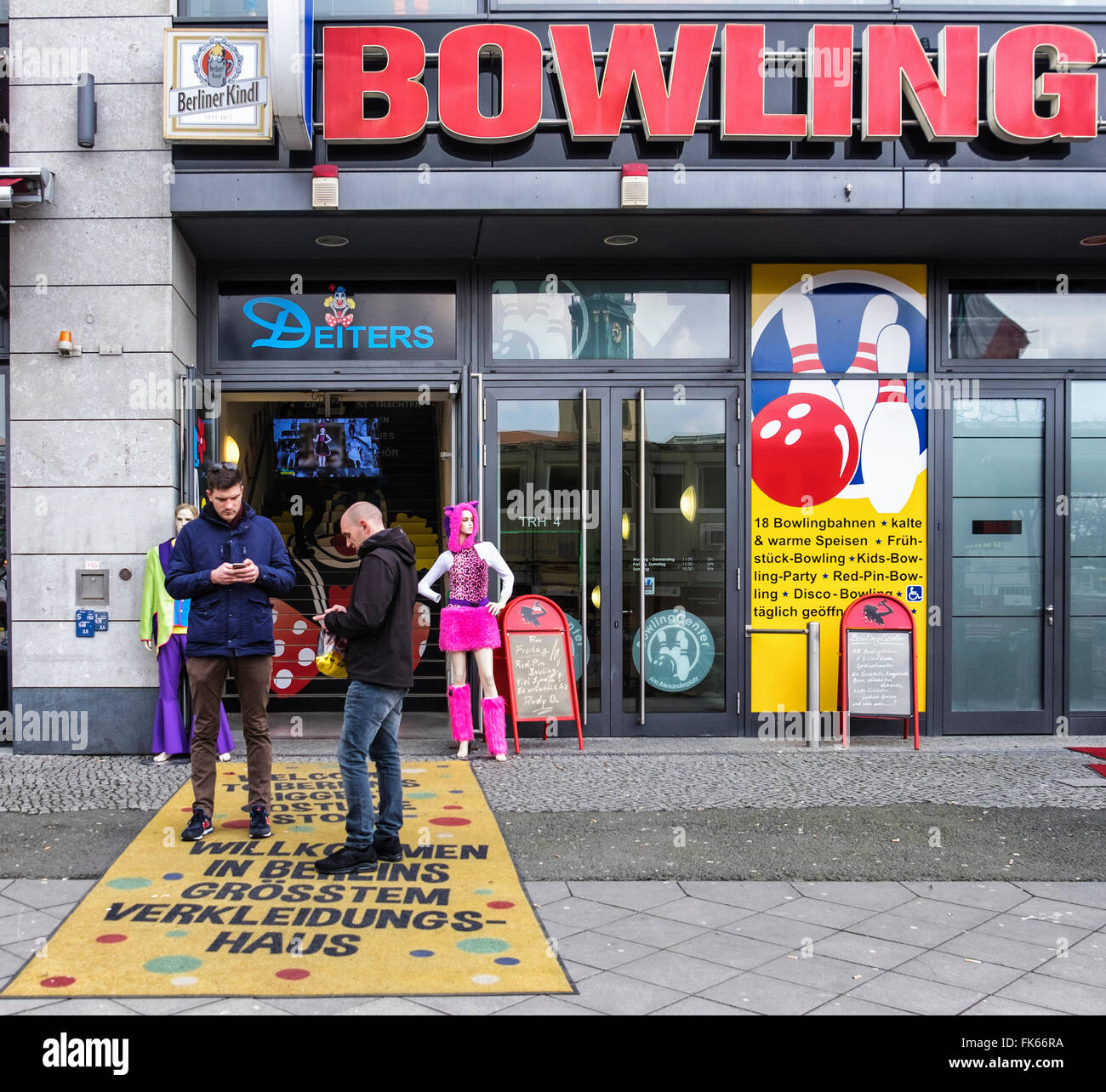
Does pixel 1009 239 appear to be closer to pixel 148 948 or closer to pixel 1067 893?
pixel 1067 893

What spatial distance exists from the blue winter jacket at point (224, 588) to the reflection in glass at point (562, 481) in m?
3.50

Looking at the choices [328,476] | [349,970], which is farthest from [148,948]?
[328,476]

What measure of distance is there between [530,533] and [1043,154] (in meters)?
4.87

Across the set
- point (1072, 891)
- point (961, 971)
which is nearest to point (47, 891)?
point (961, 971)

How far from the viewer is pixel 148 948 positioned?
439cm

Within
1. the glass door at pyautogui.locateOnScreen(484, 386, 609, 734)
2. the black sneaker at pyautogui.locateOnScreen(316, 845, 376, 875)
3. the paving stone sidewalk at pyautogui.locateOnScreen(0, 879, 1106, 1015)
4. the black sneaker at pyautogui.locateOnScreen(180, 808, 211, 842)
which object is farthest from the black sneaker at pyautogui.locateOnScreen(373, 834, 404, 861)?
the glass door at pyautogui.locateOnScreen(484, 386, 609, 734)

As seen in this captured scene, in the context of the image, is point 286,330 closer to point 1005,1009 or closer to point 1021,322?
point 1021,322

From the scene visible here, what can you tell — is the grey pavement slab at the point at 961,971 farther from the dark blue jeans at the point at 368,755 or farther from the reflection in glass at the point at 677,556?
the reflection in glass at the point at 677,556

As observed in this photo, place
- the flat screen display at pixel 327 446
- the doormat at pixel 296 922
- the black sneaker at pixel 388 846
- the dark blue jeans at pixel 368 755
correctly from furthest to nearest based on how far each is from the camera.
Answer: the flat screen display at pixel 327 446
the black sneaker at pixel 388 846
the dark blue jeans at pixel 368 755
the doormat at pixel 296 922

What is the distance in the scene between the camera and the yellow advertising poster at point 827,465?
9297 mm

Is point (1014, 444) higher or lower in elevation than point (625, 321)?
lower

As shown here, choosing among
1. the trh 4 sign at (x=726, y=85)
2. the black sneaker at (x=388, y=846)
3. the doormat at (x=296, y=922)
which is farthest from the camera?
the trh 4 sign at (x=726, y=85)

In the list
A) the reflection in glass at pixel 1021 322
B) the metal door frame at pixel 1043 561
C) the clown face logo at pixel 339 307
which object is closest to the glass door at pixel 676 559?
the metal door frame at pixel 1043 561

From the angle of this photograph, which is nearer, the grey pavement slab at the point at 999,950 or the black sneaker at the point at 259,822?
the grey pavement slab at the point at 999,950
